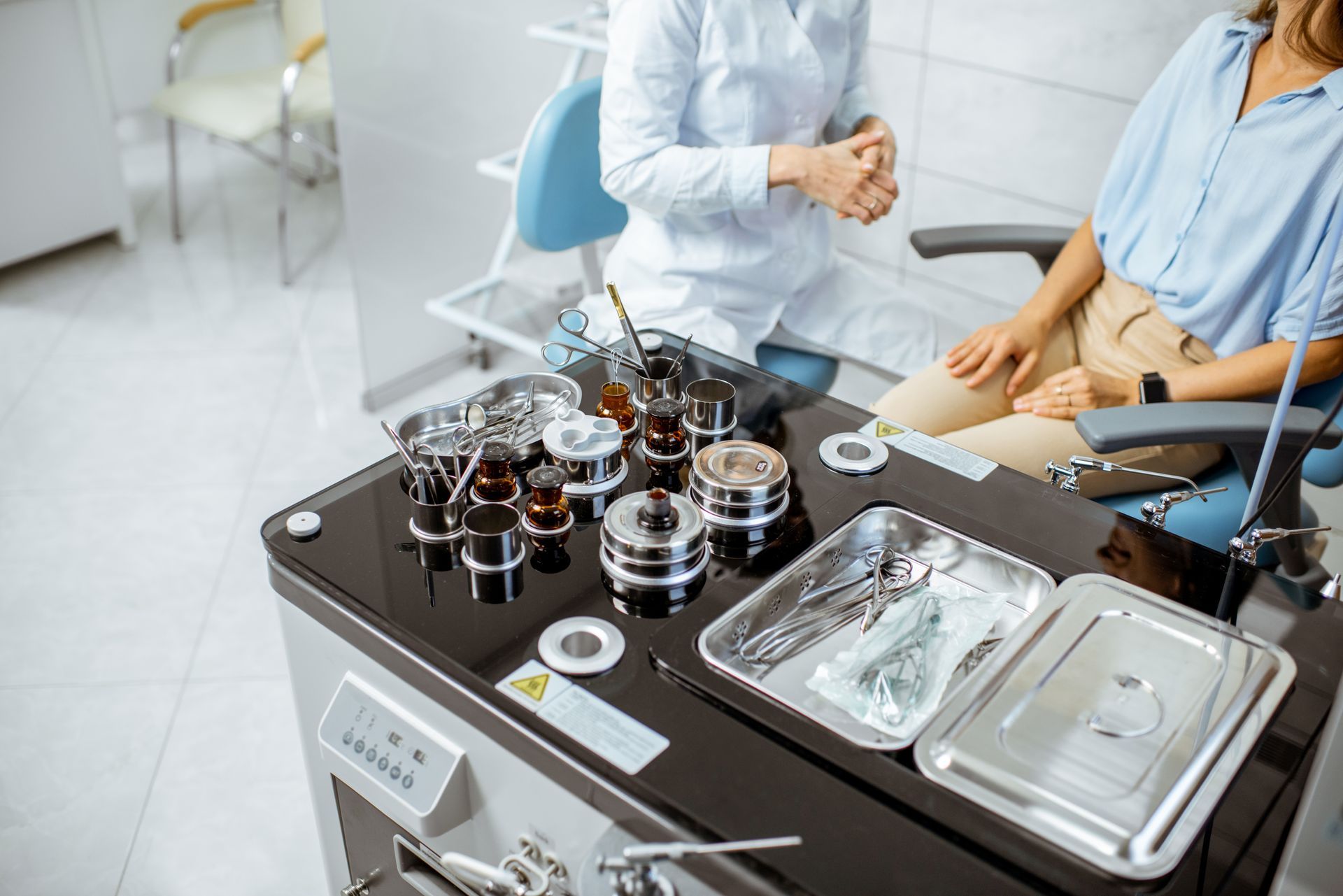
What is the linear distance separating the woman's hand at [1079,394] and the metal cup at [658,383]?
62 centimetres

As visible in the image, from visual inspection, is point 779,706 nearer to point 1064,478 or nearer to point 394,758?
point 394,758

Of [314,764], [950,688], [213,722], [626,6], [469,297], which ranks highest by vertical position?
[626,6]

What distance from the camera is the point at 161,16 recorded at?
4.07 m

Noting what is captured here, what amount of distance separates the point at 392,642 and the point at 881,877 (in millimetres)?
474

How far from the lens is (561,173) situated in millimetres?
1958

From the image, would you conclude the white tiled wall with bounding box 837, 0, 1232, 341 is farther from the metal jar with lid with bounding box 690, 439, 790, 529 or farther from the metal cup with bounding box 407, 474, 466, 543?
the metal cup with bounding box 407, 474, 466, 543

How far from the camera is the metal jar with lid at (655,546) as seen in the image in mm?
1079

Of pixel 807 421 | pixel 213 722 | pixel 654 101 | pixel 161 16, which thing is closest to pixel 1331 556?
pixel 807 421

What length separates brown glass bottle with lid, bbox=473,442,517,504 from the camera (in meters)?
1.17

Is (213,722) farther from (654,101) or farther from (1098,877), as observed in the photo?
(1098,877)

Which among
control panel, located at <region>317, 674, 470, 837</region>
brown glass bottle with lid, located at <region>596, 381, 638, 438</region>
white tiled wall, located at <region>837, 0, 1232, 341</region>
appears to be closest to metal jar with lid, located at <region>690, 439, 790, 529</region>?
brown glass bottle with lid, located at <region>596, 381, 638, 438</region>

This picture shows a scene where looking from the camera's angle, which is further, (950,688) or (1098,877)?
(950,688)

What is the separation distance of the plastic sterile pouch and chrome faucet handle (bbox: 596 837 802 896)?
Result: 20cm

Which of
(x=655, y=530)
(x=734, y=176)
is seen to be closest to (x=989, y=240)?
(x=734, y=176)
